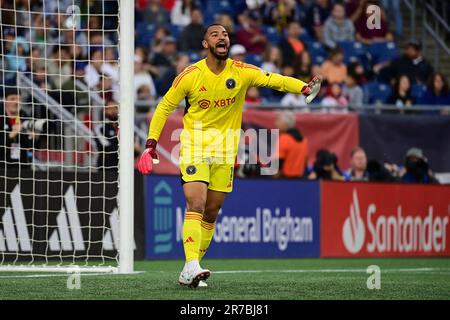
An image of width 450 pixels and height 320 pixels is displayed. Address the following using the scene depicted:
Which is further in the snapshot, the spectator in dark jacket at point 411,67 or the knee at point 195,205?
the spectator in dark jacket at point 411,67

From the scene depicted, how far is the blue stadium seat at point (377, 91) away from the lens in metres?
22.1

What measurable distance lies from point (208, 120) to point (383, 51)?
13.7 metres

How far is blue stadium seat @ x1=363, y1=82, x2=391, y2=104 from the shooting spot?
22.1m

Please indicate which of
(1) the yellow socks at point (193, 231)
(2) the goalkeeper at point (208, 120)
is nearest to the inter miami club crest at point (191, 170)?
(2) the goalkeeper at point (208, 120)

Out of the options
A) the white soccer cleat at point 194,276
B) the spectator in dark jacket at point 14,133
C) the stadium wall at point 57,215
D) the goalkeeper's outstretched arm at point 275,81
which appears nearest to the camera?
the white soccer cleat at point 194,276

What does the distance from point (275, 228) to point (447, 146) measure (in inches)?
169

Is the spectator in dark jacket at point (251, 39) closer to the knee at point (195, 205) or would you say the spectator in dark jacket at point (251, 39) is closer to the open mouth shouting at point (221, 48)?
the open mouth shouting at point (221, 48)

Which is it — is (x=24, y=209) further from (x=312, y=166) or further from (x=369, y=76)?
(x=369, y=76)

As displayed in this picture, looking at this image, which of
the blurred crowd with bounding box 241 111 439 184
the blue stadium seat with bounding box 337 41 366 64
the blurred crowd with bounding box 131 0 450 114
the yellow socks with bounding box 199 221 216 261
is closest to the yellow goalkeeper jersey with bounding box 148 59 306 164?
the yellow socks with bounding box 199 221 216 261

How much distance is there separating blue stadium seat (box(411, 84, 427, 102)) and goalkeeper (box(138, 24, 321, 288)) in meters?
11.1

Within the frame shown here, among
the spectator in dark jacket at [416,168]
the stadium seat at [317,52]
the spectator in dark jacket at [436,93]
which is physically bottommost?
the spectator in dark jacket at [416,168]

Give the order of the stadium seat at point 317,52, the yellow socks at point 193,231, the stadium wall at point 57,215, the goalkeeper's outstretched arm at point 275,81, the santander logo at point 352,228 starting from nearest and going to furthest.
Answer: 1. the yellow socks at point 193,231
2. the goalkeeper's outstretched arm at point 275,81
3. the stadium wall at point 57,215
4. the santander logo at point 352,228
5. the stadium seat at point 317,52

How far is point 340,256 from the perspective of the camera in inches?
717

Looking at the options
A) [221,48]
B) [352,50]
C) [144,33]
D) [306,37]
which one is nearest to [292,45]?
[306,37]
